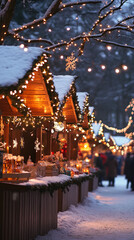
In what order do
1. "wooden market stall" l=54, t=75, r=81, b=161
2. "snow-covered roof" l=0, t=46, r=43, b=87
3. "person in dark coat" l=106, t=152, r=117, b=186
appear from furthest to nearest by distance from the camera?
"person in dark coat" l=106, t=152, r=117, b=186, "wooden market stall" l=54, t=75, r=81, b=161, "snow-covered roof" l=0, t=46, r=43, b=87

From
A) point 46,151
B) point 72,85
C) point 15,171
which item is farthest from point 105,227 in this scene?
point 72,85

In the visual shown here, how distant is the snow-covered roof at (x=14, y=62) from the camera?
32.1 ft

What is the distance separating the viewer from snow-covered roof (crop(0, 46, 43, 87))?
9.78 metres

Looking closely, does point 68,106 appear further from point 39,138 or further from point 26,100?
point 26,100

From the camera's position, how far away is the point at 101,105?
6325 centimetres

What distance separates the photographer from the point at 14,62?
10.5 meters

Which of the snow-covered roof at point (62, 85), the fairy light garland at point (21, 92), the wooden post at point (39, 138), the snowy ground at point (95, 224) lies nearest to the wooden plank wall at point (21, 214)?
the snowy ground at point (95, 224)

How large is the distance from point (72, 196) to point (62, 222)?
11.0 feet

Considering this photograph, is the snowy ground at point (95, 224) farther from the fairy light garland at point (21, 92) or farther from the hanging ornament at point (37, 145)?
the fairy light garland at point (21, 92)

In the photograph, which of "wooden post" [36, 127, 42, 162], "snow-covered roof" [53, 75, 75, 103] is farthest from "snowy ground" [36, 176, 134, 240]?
"snow-covered roof" [53, 75, 75, 103]

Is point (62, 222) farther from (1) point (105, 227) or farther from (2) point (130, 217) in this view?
(2) point (130, 217)

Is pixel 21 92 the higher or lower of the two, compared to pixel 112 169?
higher

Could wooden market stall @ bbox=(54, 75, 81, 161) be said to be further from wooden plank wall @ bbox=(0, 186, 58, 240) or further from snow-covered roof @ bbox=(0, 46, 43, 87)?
wooden plank wall @ bbox=(0, 186, 58, 240)

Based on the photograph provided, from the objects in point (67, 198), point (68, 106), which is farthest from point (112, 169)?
point (67, 198)
